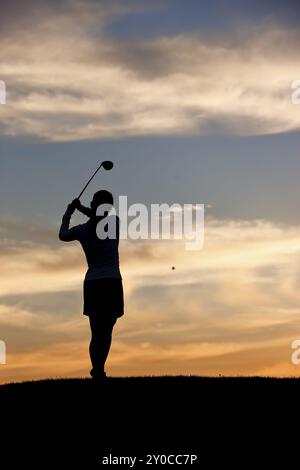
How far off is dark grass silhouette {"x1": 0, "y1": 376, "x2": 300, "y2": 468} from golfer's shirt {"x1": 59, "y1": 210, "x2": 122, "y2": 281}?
2408 mm

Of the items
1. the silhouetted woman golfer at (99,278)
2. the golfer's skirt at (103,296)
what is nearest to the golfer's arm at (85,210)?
the silhouetted woman golfer at (99,278)

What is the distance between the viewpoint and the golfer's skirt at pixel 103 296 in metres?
21.0

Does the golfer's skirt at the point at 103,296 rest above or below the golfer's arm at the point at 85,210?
below

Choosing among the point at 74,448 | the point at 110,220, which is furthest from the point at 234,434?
the point at 110,220

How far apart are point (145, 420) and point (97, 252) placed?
3.27 meters

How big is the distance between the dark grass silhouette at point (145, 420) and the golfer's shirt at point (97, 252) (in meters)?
2.41

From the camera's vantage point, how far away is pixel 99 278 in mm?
21000

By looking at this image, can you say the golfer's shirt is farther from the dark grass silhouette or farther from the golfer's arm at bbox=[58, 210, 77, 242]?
the dark grass silhouette

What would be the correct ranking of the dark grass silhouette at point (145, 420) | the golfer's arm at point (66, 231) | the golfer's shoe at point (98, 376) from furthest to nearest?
the golfer's shoe at point (98, 376)
the golfer's arm at point (66, 231)
the dark grass silhouette at point (145, 420)

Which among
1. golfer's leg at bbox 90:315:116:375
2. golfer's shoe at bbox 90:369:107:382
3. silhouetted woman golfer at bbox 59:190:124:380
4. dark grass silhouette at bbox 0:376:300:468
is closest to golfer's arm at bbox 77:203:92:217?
silhouetted woman golfer at bbox 59:190:124:380

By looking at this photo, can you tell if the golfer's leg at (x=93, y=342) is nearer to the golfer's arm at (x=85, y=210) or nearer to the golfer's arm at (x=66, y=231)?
the golfer's arm at (x=66, y=231)

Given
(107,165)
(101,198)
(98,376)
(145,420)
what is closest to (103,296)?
(98,376)

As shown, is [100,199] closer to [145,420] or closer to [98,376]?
[98,376]
